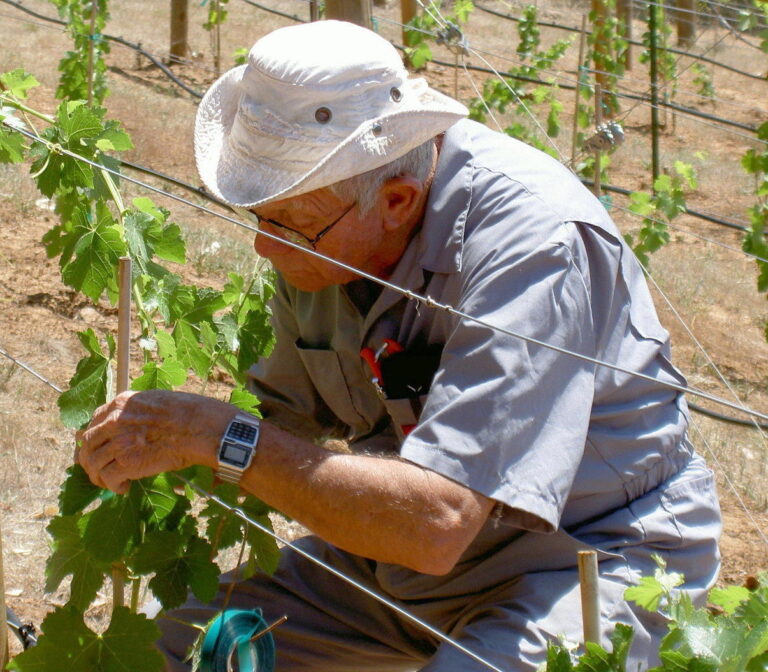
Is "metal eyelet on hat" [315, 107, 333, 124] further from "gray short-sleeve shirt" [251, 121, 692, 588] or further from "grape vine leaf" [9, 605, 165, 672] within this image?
"grape vine leaf" [9, 605, 165, 672]

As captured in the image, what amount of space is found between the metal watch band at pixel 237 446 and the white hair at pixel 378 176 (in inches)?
17.1

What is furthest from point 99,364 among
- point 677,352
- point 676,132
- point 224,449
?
point 676,132

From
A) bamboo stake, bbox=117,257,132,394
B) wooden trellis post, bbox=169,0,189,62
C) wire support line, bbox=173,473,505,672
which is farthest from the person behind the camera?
wooden trellis post, bbox=169,0,189,62

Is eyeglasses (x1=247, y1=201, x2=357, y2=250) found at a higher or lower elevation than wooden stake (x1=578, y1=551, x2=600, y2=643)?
higher

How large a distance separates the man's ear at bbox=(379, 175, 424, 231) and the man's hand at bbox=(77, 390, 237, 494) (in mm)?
457

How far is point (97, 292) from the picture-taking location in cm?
200

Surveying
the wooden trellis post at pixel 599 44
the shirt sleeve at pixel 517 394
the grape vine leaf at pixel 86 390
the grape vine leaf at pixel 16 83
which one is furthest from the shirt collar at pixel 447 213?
the wooden trellis post at pixel 599 44

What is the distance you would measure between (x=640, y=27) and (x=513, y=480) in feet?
59.4

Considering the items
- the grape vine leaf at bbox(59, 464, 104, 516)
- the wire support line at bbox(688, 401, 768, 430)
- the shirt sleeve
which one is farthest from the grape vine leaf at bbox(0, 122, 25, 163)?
the wire support line at bbox(688, 401, 768, 430)

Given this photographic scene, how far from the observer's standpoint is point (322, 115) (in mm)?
1915

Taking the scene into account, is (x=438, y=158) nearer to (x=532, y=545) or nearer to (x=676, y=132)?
(x=532, y=545)

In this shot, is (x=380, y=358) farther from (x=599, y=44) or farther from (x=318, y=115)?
(x=599, y=44)

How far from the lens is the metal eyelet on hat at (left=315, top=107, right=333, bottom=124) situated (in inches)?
75.4

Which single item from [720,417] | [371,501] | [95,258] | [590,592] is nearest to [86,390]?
[95,258]
